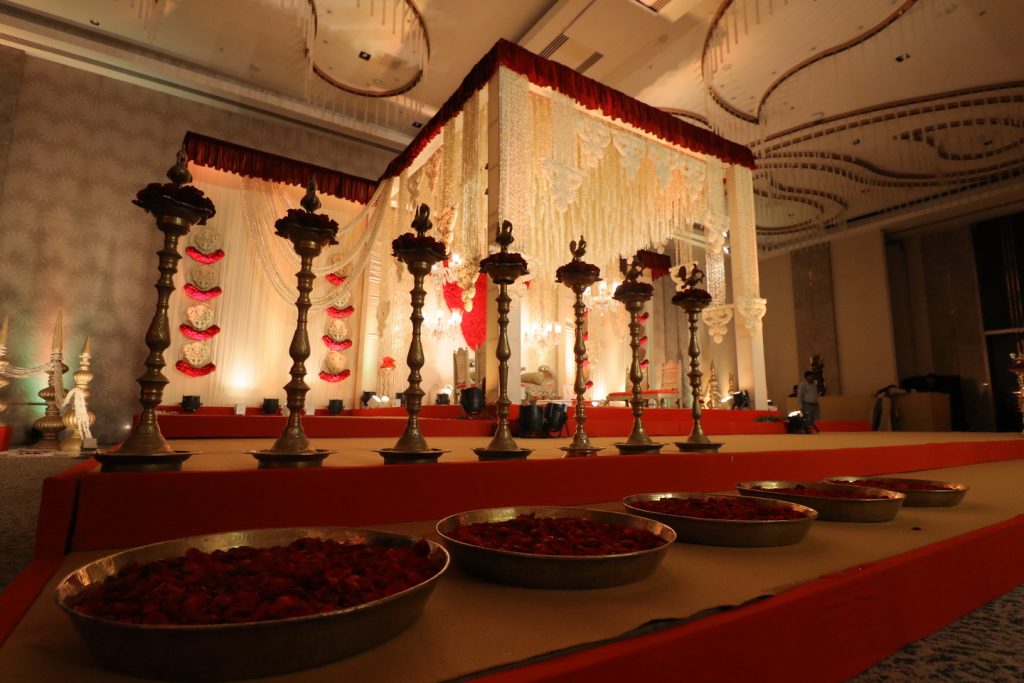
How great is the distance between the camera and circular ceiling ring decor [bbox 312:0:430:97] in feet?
20.2

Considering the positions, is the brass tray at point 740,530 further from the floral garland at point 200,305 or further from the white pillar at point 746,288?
the floral garland at point 200,305

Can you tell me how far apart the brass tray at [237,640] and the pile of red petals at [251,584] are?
3 centimetres

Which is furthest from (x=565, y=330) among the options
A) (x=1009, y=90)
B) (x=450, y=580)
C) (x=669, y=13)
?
(x=450, y=580)

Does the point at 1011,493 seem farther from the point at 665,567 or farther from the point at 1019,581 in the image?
the point at 665,567

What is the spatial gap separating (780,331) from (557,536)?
13159 millimetres

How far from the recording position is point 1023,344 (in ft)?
30.5

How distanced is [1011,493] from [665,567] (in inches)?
70.9

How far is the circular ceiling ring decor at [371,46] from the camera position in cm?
617

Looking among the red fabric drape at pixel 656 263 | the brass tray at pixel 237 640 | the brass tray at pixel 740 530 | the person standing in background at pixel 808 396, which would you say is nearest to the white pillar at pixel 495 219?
the brass tray at pixel 740 530

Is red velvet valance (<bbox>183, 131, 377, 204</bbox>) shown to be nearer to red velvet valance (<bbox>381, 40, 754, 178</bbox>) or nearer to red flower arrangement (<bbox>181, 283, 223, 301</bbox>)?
red velvet valance (<bbox>381, 40, 754, 178</bbox>)

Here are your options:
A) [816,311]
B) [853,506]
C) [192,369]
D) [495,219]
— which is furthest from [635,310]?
[816,311]

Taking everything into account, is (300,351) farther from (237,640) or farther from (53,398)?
(53,398)

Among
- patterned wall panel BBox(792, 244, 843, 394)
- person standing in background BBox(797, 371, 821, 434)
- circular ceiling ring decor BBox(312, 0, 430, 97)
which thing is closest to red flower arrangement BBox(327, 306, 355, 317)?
circular ceiling ring decor BBox(312, 0, 430, 97)

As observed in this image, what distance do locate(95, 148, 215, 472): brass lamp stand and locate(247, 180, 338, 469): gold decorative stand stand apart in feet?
0.65
